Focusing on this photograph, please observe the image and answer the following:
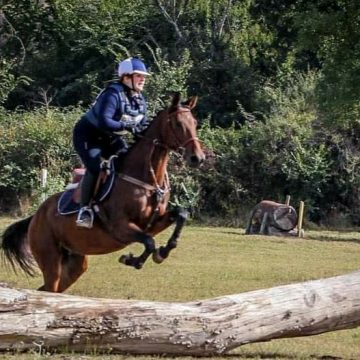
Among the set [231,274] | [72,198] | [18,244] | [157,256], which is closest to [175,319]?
[157,256]

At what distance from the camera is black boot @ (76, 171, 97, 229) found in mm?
11750

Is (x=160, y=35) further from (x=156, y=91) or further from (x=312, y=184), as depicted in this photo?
(x=312, y=184)

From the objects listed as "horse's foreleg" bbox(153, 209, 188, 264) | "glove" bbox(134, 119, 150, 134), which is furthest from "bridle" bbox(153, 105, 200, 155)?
"horse's foreleg" bbox(153, 209, 188, 264)

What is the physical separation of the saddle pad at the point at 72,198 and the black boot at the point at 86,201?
100 millimetres

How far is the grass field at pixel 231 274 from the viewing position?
10125mm

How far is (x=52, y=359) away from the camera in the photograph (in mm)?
8156

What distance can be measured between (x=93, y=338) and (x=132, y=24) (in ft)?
121

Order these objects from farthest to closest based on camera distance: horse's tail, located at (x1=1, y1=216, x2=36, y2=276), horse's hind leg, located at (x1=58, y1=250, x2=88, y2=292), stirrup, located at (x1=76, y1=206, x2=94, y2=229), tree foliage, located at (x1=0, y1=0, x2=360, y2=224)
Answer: tree foliage, located at (x1=0, y1=0, x2=360, y2=224) < horse's tail, located at (x1=1, y1=216, x2=36, y2=276) < horse's hind leg, located at (x1=58, y1=250, x2=88, y2=292) < stirrup, located at (x1=76, y1=206, x2=94, y2=229)

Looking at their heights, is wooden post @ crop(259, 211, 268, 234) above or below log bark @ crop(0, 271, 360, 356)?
below

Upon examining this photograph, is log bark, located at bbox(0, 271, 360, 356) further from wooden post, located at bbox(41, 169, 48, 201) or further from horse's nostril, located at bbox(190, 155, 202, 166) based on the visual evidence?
wooden post, located at bbox(41, 169, 48, 201)

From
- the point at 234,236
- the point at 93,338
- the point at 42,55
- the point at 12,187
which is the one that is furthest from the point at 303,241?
the point at 42,55

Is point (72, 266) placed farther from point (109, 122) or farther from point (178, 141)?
point (178, 141)

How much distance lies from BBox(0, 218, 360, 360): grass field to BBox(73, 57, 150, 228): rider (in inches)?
98.9

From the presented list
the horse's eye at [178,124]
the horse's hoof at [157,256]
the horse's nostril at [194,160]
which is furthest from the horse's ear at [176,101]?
the horse's hoof at [157,256]
